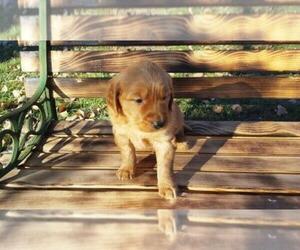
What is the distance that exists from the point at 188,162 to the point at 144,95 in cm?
49

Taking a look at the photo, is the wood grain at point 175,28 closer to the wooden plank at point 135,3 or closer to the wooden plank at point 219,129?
the wooden plank at point 135,3

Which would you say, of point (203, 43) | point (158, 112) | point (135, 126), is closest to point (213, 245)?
point (158, 112)

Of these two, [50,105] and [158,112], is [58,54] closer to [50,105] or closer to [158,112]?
[50,105]

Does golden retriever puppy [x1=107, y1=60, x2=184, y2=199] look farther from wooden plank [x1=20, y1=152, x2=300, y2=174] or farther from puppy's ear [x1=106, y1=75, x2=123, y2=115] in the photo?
wooden plank [x1=20, y1=152, x2=300, y2=174]

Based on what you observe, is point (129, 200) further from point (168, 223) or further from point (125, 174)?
point (168, 223)

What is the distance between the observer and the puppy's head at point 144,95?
159 cm

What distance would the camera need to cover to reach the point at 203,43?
2.34 meters

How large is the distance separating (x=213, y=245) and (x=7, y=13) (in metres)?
1.71

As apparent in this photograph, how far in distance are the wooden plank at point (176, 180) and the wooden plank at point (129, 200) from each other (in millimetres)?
36

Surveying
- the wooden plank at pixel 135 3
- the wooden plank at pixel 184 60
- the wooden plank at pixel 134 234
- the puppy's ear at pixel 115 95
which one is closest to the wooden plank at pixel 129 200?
the puppy's ear at pixel 115 95

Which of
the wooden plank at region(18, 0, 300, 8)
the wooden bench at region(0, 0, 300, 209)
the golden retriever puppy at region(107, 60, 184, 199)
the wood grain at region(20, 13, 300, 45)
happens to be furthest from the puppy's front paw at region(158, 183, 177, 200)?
the wooden plank at region(18, 0, 300, 8)

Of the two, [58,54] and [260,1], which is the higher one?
[260,1]

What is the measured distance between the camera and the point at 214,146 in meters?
2.10

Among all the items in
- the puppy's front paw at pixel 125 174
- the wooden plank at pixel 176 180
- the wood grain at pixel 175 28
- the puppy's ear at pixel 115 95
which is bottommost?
the wooden plank at pixel 176 180
